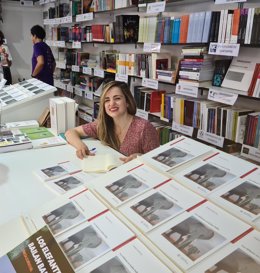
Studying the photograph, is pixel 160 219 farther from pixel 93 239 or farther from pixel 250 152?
pixel 250 152

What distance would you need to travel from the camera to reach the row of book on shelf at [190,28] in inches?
87.1

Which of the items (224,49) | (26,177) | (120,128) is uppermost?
(224,49)

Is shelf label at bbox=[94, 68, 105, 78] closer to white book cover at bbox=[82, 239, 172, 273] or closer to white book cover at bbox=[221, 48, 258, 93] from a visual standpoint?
white book cover at bbox=[221, 48, 258, 93]

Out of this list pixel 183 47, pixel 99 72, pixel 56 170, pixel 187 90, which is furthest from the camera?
pixel 99 72

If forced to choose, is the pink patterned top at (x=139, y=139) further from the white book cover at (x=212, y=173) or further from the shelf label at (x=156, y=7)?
the shelf label at (x=156, y=7)

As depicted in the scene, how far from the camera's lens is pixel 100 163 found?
1562mm

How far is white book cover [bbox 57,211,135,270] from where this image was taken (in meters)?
0.68

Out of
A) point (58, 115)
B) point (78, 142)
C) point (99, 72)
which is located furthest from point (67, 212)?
point (99, 72)

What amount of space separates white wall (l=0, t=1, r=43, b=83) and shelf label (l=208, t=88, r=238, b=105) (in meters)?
5.62

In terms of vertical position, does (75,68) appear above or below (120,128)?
above

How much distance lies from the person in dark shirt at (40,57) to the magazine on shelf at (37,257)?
394cm

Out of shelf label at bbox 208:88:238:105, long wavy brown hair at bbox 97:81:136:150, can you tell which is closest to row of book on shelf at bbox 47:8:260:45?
shelf label at bbox 208:88:238:105

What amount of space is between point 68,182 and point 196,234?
32.7 inches

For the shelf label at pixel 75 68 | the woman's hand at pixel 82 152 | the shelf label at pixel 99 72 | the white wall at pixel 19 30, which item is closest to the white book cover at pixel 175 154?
the woman's hand at pixel 82 152
